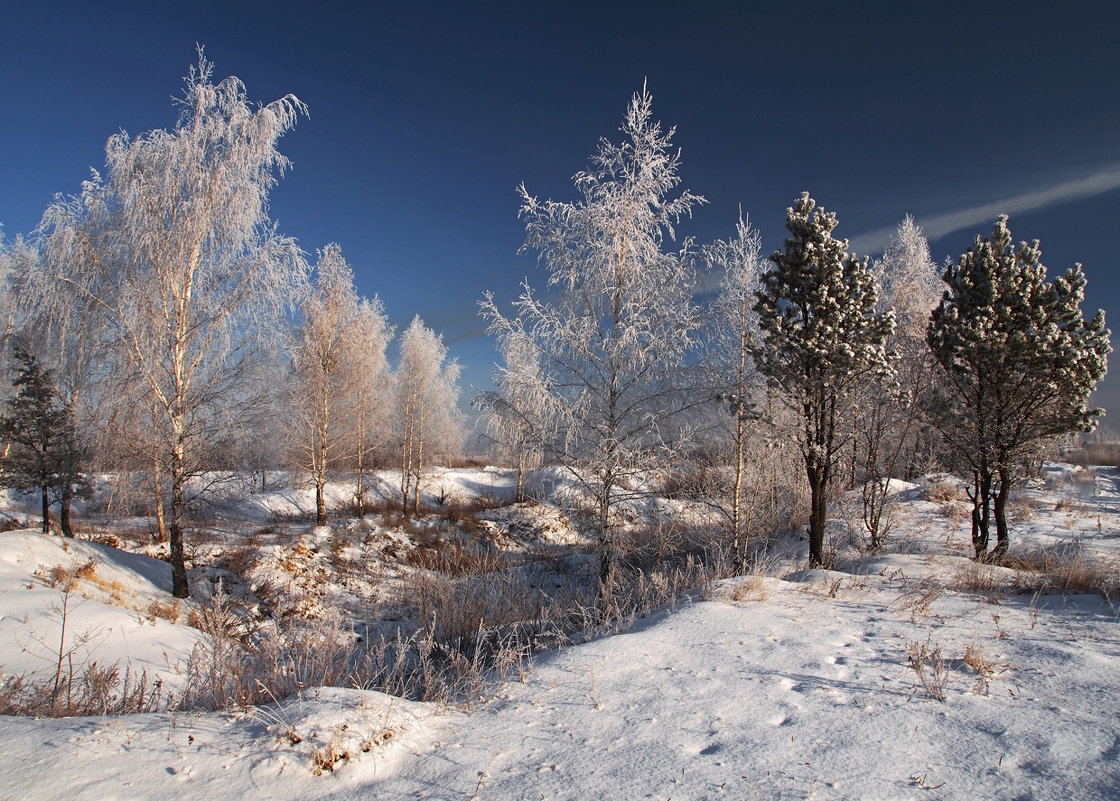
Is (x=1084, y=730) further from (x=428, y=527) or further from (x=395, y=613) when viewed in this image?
(x=428, y=527)

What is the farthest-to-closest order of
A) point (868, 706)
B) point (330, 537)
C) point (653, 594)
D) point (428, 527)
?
point (428, 527) < point (330, 537) < point (653, 594) < point (868, 706)

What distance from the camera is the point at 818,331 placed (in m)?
9.22

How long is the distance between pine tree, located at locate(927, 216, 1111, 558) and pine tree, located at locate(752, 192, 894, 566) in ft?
5.35

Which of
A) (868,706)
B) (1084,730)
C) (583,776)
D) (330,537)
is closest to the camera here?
(583,776)

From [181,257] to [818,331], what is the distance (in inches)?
453

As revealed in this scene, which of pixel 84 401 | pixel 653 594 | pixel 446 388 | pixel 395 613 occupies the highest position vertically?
pixel 446 388

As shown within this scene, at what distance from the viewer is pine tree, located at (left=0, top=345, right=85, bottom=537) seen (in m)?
11.4

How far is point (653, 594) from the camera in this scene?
635cm

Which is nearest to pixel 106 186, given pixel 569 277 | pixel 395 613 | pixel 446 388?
pixel 569 277

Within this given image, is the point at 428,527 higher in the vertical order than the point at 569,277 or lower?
lower

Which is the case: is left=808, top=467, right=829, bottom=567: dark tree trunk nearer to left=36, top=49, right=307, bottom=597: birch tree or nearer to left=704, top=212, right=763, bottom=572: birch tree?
left=704, top=212, right=763, bottom=572: birch tree

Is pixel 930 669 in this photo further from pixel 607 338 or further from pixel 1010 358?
pixel 1010 358

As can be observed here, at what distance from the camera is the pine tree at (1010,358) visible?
8578 mm

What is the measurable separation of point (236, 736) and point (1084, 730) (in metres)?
4.15
